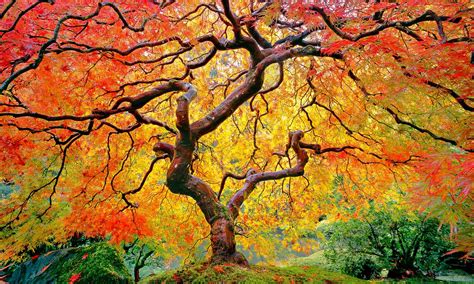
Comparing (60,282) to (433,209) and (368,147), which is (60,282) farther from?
(368,147)

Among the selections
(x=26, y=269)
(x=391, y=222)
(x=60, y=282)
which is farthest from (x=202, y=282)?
(x=391, y=222)

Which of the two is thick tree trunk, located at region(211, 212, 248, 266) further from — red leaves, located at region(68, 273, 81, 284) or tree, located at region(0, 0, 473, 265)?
red leaves, located at region(68, 273, 81, 284)

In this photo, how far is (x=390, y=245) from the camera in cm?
770

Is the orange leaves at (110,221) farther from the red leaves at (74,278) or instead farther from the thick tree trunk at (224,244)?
the thick tree trunk at (224,244)

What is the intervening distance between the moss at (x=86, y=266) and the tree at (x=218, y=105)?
0.57 meters

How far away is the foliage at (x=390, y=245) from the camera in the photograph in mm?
7418

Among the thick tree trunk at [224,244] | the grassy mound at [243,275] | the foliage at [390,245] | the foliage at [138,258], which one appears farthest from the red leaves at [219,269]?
the foliage at [138,258]

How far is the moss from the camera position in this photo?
3.84m

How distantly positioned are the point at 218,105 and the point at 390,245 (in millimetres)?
6360

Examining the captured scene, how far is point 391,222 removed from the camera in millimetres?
7574

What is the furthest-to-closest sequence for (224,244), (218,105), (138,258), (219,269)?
(138,258), (218,105), (224,244), (219,269)

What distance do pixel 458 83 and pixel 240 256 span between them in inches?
101

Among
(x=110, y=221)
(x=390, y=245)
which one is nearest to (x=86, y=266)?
(x=110, y=221)

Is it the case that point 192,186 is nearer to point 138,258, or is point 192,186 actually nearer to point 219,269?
point 219,269
